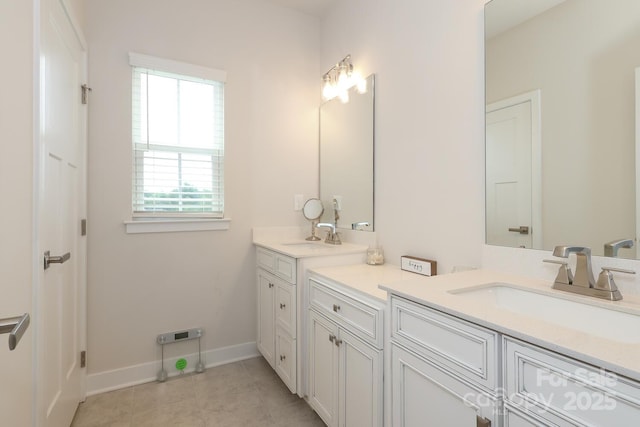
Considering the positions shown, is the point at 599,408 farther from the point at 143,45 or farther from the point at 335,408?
the point at 143,45

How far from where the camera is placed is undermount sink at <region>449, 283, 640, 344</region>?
0.89 meters

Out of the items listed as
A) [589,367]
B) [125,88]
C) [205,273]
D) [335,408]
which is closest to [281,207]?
[205,273]

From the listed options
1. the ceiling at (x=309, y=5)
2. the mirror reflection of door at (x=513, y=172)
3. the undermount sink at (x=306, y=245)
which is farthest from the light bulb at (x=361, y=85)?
the undermount sink at (x=306, y=245)

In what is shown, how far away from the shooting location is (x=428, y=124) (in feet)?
5.62

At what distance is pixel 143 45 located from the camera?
2.17 m

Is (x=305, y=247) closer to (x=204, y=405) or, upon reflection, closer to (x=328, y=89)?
(x=204, y=405)

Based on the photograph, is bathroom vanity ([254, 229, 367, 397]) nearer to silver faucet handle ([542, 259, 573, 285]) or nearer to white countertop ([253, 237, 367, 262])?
white countertop ([253, 237, 367, 262])

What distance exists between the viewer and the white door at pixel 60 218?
4.18 feet

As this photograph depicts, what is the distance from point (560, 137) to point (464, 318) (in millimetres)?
839

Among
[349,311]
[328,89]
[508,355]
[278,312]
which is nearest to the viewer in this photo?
[508,355]

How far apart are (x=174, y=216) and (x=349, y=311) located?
1518 mm

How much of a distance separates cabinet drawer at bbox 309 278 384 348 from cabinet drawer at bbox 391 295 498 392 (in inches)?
5.3

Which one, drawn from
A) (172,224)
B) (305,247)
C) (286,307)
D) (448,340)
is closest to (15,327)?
(448,340)

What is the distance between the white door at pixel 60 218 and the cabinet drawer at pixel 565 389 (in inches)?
62.6
